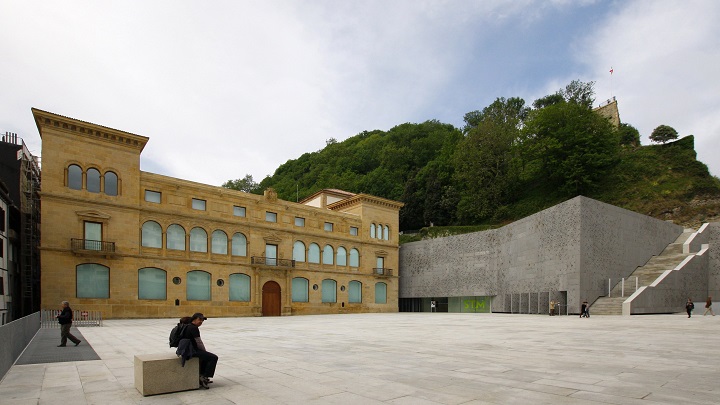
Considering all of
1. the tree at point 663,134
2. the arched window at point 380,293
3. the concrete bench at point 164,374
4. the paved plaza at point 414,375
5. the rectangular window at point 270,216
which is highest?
the tree at point 663,134

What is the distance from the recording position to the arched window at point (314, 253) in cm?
4241

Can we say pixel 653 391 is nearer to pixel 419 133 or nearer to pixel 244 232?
pixel 244 232

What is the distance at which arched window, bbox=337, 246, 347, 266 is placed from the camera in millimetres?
44759

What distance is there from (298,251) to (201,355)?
34.9 metres

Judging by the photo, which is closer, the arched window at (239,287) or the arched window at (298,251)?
the arched window at (239,287)

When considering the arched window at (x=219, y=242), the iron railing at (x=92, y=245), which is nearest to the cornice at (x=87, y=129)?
the iron railing at (x=92, y=245)

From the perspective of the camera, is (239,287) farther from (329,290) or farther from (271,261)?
(329,290)

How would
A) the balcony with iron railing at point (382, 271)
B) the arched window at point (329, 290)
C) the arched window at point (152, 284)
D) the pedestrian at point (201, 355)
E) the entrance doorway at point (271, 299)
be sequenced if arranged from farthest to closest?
1. the balcony with iron railing at point (382, 271)
2. the arched window at point (329, 290)
3. the entrance doorway at point (271, 299)
4. the arched window at point (152, 284)
5. the pedestrian at point (201, 355)

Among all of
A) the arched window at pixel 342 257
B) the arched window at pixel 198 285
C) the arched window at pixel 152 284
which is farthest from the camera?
the arched window at pixel 342 257

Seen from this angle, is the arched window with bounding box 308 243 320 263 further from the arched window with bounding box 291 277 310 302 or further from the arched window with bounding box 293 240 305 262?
the arched window with bounding box 291 277 310 302

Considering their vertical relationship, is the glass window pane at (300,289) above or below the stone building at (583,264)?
below

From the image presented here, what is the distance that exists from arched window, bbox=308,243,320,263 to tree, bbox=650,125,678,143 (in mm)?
59014

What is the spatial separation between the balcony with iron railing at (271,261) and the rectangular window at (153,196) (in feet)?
30.2

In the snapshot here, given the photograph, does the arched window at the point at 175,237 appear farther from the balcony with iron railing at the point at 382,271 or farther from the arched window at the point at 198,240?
the balcony with iron railing at the point at 382,271
